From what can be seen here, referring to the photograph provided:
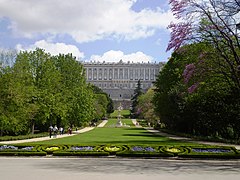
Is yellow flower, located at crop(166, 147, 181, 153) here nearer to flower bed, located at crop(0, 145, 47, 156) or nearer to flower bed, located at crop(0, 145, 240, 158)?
→ flower bed, located at crop(0, 145, 240, 158)

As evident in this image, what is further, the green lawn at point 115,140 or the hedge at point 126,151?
the green lawn at point 115,140

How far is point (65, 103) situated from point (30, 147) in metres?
27.3

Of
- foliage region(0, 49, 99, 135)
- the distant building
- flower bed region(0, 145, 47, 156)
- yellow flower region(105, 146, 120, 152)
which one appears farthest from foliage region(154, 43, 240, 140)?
the distant building

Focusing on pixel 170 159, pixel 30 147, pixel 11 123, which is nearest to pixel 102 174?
pixel 170 159

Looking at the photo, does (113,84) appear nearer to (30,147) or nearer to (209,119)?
(209,119)

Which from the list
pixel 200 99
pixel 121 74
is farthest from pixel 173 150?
pixel 121 74

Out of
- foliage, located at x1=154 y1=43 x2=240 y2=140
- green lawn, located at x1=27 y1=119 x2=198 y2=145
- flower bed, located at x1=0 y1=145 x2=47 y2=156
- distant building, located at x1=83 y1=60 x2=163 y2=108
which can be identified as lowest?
flower bed, located at x1=0 y1=145 x2=47 y2=156

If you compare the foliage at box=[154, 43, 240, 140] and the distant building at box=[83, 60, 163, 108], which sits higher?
the distant building at box=[83, 60, 163, 108]

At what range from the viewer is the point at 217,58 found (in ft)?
70.7

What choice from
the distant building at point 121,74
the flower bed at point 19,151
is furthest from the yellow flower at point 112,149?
the distant building at point 121,74

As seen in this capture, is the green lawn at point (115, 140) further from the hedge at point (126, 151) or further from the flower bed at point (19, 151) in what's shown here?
the flower bed at point (19, 151)

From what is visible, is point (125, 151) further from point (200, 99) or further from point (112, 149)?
point (200, 99)

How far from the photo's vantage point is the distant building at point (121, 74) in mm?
177875

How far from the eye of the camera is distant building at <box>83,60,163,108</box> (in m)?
178
